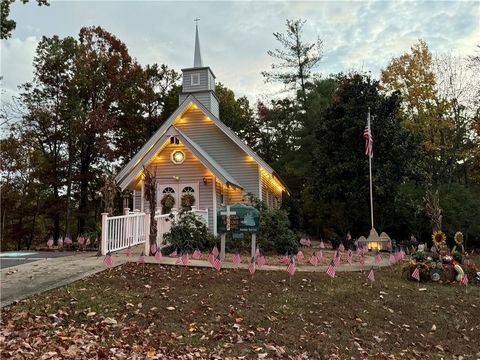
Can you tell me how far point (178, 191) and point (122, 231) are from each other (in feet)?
15.3

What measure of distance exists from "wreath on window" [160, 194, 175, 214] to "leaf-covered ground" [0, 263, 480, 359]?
23.8ft

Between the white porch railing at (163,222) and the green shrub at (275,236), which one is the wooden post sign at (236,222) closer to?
the white porch railing at (163,222)

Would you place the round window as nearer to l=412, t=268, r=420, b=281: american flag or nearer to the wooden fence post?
the wooden fence post

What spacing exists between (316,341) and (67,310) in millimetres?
3639

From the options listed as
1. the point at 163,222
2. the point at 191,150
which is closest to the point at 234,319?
the point at 163,222

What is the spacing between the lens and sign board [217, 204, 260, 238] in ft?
32.6

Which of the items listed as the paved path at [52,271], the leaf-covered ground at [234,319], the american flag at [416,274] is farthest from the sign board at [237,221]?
the american flag at [416,274]

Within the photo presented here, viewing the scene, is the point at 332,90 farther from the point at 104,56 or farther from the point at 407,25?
the point at 104,56

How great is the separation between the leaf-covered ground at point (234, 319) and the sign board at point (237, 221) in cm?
202

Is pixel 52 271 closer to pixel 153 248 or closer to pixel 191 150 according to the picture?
pixel 153 248

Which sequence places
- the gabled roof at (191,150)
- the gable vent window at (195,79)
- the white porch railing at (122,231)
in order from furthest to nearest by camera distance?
the gable vent window at (195,79)
the gabled roof at (191,150)
the white porch railing at (122,231)

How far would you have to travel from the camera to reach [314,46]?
29.0 m

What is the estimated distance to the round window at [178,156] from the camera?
599 inches

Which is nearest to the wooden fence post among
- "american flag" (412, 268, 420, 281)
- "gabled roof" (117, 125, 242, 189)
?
"gabled roof" (117, 125, 242, 189)
